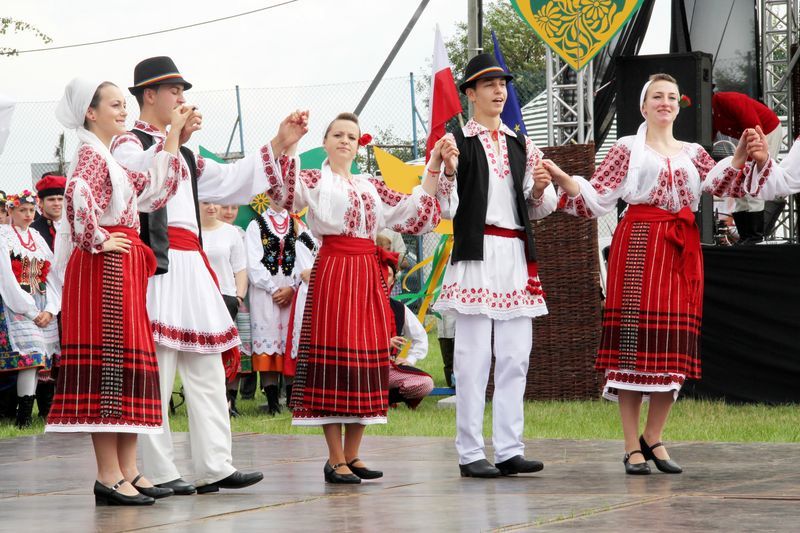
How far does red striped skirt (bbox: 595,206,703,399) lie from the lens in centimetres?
531

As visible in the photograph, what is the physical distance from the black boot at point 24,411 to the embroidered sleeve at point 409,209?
12.9ft

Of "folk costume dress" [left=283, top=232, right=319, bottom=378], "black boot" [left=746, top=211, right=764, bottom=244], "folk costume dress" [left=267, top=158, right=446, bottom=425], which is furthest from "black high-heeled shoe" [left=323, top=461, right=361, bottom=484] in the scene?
"black boot" [left=746, top=211, right=764, bottom=244]

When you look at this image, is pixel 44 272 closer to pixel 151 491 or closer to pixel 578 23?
pixel 578 23

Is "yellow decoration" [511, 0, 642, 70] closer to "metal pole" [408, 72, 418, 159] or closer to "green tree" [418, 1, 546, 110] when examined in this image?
"metal pole" [408, 72, 418, 159]

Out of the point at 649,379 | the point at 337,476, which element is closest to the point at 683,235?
the point at 649,379

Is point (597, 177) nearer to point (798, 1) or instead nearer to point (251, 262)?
point (251, 262)

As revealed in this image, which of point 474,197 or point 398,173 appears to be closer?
point 474,197

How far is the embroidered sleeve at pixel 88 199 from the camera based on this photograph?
4355 mm

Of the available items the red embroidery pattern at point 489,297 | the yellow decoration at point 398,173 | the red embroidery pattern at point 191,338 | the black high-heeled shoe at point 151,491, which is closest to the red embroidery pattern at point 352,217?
the red embroidery pattern at point 489,297

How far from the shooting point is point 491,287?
5.38 m

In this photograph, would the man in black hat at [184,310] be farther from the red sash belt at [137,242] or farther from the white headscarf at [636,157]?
the white headscarf at [636,157]

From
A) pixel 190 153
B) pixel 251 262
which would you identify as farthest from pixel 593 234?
pixel 190 153

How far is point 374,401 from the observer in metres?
5.26

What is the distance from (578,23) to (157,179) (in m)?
4.82
